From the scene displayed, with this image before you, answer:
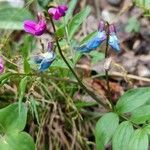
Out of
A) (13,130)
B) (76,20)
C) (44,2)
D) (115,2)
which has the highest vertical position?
(44,2)

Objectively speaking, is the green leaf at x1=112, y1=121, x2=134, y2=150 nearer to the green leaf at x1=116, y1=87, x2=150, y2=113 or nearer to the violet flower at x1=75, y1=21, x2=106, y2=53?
the green leaf at x1=116, y1=87, x2=150, y2=113

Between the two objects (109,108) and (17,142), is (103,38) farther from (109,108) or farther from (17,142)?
(17,142)

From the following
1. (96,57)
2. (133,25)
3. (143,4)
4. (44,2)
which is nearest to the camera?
(44,2)

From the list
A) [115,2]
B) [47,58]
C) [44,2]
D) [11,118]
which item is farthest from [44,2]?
[115,2]

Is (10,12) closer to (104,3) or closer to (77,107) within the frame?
(77,107)

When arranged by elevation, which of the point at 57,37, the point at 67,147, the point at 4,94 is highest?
the point at 57,37

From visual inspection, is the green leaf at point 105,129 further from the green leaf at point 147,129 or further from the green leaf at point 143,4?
the green leaf at point 143,4

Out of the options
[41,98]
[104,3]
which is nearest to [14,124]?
[41,98]
